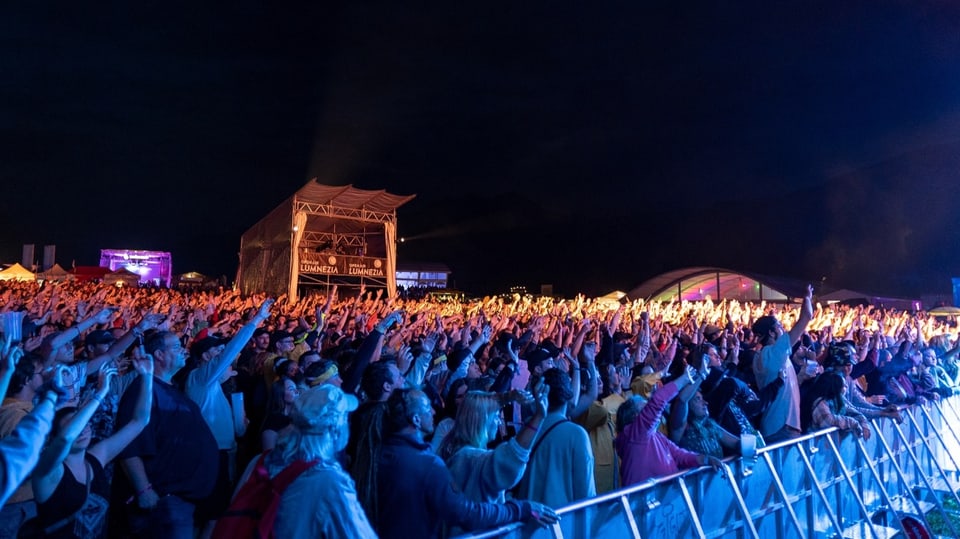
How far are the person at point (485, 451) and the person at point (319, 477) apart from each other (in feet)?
2.55

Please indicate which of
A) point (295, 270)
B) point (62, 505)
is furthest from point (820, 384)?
point (295, 270)

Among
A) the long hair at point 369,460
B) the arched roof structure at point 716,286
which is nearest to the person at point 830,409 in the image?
the long hair at point 369,460

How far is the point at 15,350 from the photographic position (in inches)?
85.0

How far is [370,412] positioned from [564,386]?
98cm

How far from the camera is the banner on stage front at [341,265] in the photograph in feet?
82.9

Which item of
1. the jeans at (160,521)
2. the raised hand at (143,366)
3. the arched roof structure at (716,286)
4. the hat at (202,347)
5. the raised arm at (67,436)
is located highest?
the arched roof structure at (716,286)

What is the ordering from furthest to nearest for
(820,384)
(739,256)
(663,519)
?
1. (739,256)
2. (820,384)
3. (663,519)

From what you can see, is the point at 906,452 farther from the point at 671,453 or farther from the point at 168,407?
the point at 168,407

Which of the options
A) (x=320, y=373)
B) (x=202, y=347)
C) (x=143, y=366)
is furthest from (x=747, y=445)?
(x=202, y=347)

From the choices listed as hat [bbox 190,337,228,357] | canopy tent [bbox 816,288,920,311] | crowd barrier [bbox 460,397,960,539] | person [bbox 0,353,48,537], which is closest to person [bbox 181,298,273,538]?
hat [bbox 190,337,228,357]

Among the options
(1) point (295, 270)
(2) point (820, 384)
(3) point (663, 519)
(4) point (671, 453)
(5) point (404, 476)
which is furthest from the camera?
(1) point (295, 270)

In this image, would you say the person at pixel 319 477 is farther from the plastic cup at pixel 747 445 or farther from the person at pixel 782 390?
the person at pixel 782 390

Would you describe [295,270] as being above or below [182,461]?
above

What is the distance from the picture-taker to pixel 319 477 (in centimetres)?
187
